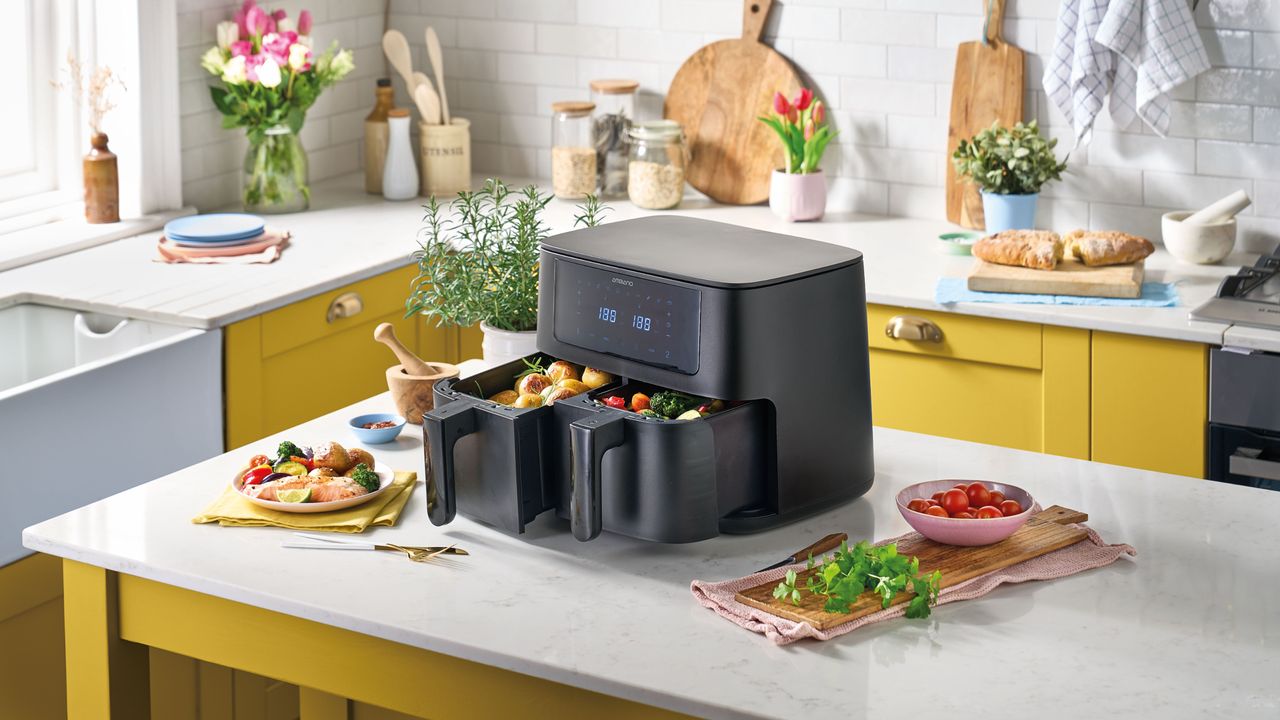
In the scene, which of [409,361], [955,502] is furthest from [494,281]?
[955,502]

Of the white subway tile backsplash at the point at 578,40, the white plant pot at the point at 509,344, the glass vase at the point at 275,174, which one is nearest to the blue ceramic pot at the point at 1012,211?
the white subway tile backsplash at the point at 578,40

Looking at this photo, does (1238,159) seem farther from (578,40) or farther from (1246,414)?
(578,40)

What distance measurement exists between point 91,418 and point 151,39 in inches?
50.9

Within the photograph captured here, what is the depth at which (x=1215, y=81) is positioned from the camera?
3600 millimetres

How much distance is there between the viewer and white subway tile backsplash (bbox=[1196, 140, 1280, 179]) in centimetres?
358

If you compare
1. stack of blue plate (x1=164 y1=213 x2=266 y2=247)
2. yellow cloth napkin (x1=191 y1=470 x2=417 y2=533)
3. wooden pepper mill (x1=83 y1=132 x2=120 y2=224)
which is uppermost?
wooden pepper mill (x1=83 y1=132 x2=120 y2=224)

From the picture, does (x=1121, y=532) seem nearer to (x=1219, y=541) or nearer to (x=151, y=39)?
(x=1219, y=541)

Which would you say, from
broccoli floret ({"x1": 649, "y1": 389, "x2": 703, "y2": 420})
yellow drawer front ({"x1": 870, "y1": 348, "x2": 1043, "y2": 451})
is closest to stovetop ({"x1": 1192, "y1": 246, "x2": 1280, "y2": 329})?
yellow drawer front ({"x1": 870, "y1": 348, "x2": 1043, "y2": 451})

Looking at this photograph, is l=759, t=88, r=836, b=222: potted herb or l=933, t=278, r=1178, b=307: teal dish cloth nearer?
l=933, t=278, r=1178, b=307: teal dish cloth

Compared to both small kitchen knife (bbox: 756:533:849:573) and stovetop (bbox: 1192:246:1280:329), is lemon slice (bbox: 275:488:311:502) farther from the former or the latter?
stovetop (bbox: 1192:246:1280:329)

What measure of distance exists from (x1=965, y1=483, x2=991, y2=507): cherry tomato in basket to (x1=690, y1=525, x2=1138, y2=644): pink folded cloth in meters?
0.09

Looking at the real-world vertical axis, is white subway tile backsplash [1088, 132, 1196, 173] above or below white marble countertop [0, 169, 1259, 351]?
above

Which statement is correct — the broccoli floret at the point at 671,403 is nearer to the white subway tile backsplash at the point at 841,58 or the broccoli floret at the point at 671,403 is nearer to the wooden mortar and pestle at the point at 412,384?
the wooden mortar and pestle at the point at 412,384

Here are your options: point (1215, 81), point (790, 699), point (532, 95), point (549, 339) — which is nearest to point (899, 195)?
point (1215, 81)
